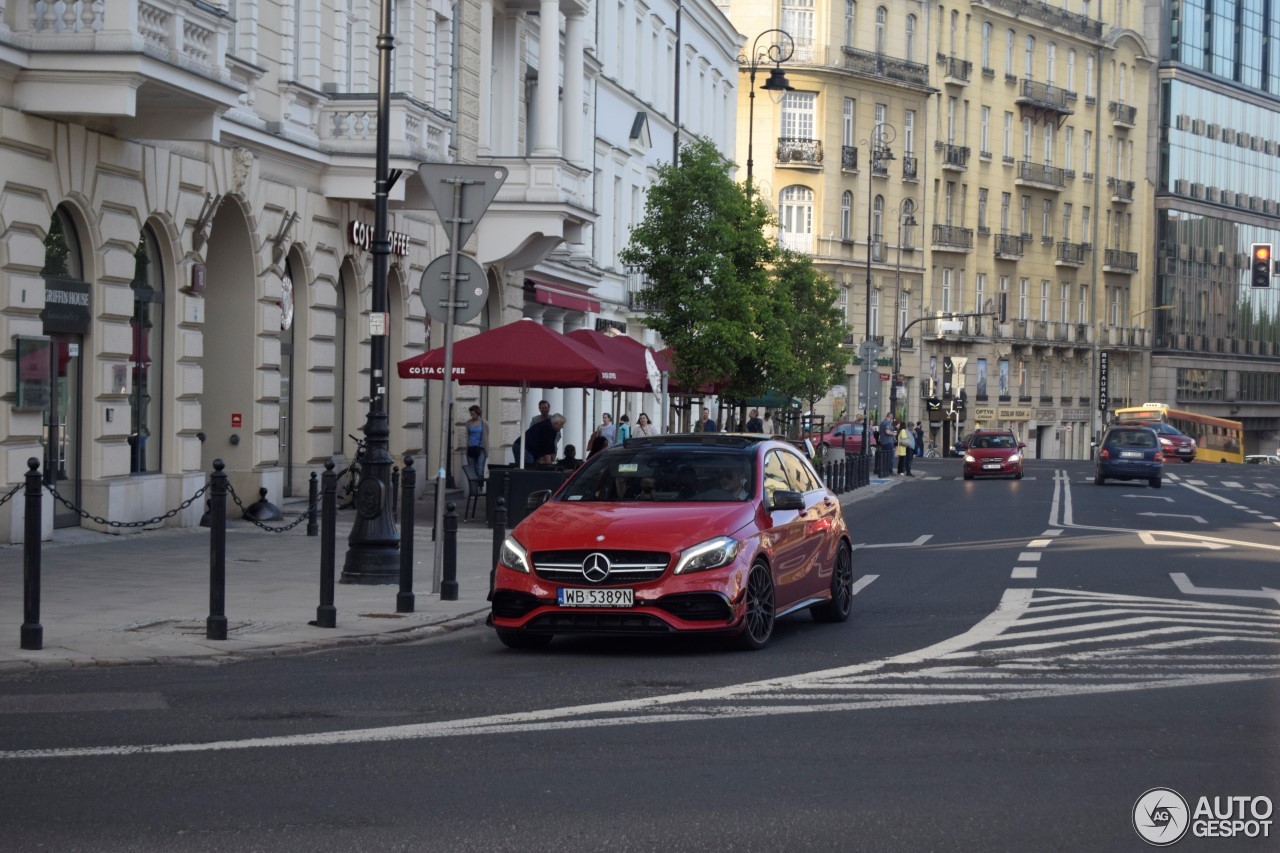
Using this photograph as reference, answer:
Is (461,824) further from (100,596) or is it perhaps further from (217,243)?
(217,243)

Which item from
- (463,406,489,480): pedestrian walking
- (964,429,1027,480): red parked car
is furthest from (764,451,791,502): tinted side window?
(964,429,1027,480): red parked car

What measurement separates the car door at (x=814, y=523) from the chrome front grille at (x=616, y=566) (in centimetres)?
185

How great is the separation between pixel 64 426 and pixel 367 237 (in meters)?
9.63

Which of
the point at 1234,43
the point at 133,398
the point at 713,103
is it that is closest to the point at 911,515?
the point at 133,398

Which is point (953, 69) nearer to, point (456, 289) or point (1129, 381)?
point (1129, 381)

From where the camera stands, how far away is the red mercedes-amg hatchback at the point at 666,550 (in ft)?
40.3

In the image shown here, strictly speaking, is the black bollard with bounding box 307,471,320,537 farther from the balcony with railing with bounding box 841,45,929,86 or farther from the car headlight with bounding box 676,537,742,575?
the balcony with railing with bounding box 841,45,929,86

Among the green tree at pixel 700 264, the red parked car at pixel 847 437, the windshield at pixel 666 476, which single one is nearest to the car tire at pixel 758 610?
the windshield at pixel 666 476

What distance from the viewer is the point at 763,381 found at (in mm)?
42469

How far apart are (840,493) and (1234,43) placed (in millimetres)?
86957

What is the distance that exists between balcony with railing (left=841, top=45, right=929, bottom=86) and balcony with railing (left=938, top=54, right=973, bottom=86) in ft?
4.70

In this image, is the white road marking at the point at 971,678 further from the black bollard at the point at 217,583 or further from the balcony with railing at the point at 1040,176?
the balcony with railing at the point at 1040,176

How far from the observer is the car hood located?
40.7ft

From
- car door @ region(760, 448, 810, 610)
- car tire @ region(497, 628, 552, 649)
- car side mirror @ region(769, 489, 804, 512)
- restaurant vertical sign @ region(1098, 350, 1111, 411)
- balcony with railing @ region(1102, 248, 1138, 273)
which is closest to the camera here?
car tire @ region(497, 628, 552, 649)
